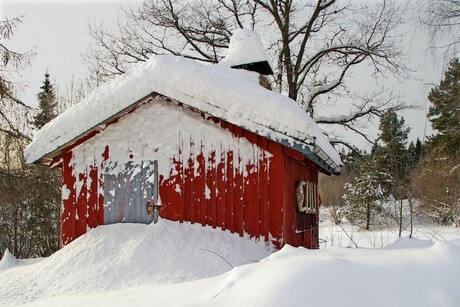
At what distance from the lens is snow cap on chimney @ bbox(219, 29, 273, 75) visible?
10844mm

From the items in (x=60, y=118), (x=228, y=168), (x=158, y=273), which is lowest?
(x=158, y=273)

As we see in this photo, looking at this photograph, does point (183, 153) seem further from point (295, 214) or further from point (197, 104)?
point (295, 214)

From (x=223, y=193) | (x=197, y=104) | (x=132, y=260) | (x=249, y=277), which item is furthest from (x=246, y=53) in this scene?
(x=249, y=277)

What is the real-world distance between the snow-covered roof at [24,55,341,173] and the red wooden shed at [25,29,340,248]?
18 millimetres

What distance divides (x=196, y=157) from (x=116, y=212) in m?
1.87

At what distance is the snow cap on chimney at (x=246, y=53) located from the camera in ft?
35.6

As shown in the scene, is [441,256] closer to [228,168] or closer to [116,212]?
[228,168]

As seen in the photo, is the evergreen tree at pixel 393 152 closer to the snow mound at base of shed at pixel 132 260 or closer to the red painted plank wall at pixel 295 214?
the red painted plank wall at pixel 295 214

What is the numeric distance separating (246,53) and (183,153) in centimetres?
403

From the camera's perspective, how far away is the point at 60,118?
8.24m

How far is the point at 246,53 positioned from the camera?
1091 centimetres

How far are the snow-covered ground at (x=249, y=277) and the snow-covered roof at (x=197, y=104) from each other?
6.80 feet

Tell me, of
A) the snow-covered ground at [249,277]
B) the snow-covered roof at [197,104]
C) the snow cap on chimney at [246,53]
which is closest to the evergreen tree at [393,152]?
the snow-covered roof at [197,104]

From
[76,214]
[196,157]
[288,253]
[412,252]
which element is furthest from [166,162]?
[412,252]
